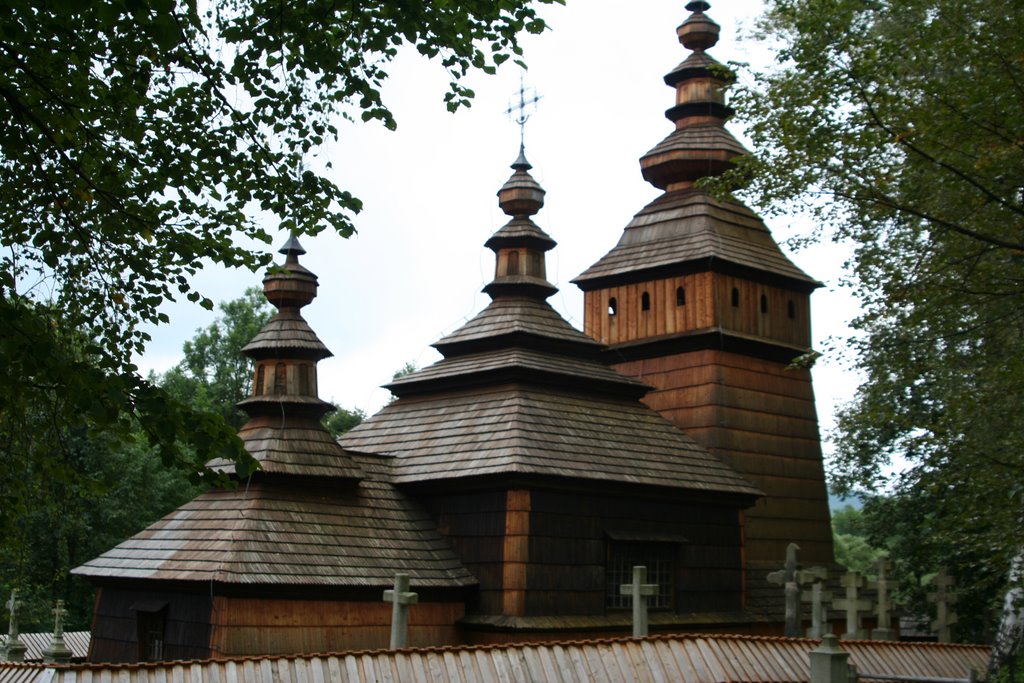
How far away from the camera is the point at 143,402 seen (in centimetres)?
754

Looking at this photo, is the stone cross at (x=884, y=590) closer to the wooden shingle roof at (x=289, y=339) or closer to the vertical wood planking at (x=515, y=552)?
the vertical wood planking at (x=515, y=552)

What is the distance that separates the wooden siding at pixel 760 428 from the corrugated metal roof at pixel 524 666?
9.66m

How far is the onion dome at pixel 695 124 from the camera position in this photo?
25.8 m

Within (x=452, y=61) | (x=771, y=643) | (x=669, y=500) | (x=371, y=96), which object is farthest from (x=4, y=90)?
(x=669, y=500)

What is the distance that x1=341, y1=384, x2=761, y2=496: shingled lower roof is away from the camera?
18828 mm

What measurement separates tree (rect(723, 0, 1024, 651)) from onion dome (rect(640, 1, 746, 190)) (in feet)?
33.9

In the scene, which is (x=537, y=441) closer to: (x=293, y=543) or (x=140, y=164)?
(x=293, y=543)

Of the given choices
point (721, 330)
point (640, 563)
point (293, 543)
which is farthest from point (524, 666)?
point (721, 330)

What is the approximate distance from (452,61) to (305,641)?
10.2 meters

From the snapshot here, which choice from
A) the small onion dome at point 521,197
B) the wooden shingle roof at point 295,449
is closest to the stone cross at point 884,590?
the wooden shingle roof at point 295,449

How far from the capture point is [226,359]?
48.3 m

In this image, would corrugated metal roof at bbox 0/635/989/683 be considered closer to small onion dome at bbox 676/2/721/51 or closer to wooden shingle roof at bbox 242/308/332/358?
wooden shingle roof at bbox 242/308/332/358

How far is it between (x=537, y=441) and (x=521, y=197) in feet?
21.7

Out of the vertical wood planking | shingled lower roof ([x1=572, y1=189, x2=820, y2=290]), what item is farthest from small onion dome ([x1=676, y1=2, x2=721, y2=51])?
the vertical wood planking
